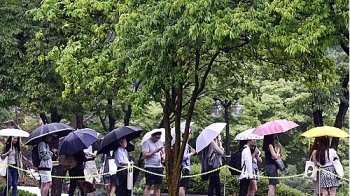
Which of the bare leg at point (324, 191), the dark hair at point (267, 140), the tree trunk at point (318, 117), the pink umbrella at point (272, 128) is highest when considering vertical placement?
the tree trunk at point (318, 117)

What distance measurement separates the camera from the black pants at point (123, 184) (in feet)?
52.0

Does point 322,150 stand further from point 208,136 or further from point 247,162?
point 208,136

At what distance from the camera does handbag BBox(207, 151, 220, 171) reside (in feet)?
53.1

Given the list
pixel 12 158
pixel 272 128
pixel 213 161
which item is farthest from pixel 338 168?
pixel 12 158

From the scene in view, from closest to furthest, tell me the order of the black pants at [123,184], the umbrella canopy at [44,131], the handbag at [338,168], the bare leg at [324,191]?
the handbag at [338,168]
the bare leg at [324,191]
the umbrella canopy at [44,131]
the black pants at [123,184]

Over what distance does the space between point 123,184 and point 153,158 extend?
2.94ft

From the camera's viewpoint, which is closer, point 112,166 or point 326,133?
point 326,133

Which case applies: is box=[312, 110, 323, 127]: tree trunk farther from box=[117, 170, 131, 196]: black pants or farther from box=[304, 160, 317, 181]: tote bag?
box=[117, 170, 131, 196]: black pants

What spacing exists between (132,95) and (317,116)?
757 centimetres

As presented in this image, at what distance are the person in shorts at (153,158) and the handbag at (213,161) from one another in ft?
3.65

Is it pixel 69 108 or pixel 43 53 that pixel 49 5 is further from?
pixel 69 108

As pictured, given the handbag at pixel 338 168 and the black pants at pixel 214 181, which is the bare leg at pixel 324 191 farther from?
the black pants at pixel 214 181

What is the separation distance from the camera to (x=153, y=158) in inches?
635

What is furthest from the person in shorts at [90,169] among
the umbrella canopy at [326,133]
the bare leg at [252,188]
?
the umbrella canopy at [326,133]
